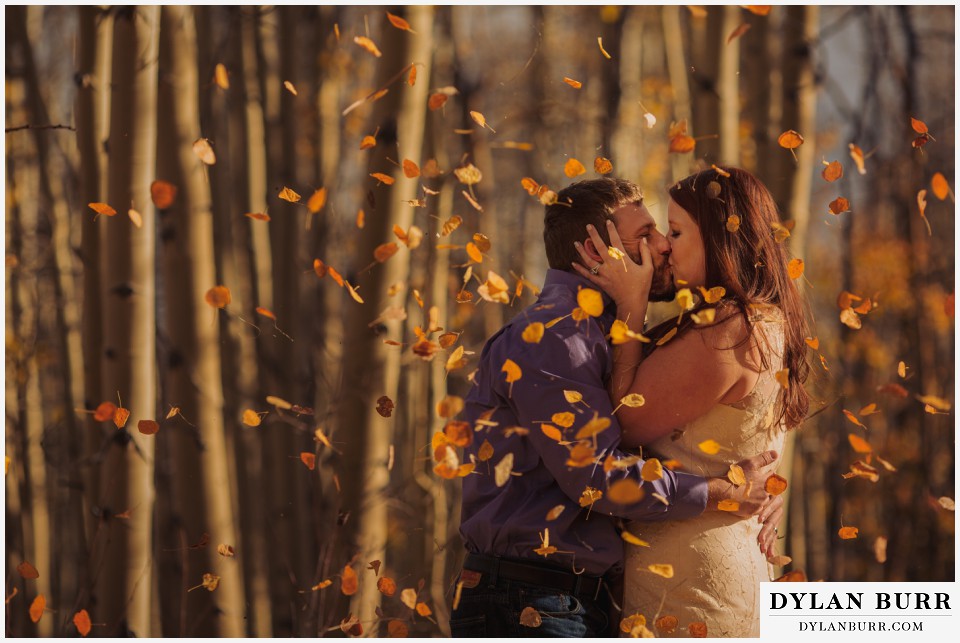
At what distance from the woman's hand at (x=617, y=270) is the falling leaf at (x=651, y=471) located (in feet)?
1.23

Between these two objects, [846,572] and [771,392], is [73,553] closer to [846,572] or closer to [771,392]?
[846,572]

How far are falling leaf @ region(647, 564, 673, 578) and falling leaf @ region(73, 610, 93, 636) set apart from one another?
212cm

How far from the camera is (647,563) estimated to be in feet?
6.76

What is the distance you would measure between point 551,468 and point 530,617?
34cm

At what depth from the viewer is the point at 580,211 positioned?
227 centimetres

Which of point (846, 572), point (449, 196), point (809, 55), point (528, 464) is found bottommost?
point (846, 572)

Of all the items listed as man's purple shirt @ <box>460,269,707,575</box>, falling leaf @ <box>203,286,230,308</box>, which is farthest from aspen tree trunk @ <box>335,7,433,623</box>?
man's purple shirt @ <box>460,269,707,575</box>

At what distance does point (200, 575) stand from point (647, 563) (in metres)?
1.92

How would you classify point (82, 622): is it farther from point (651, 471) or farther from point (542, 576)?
point (651, 471)

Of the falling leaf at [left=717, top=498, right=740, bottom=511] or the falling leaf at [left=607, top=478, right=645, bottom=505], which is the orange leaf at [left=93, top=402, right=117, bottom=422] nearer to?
the falling leaf at [left=607, top=478, right=645, bottom=505]

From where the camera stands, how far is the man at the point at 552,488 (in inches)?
77.4

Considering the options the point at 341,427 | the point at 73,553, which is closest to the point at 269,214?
the point at 341,427

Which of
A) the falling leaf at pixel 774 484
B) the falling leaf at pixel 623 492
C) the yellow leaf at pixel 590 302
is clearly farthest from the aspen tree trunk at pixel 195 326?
the falling leaf at pixel 774 484

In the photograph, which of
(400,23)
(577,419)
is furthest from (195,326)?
(577,419)
